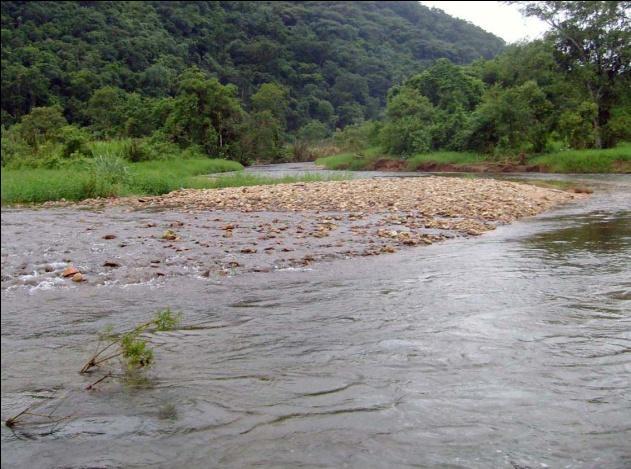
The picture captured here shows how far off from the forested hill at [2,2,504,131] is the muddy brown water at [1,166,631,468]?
2048 mm

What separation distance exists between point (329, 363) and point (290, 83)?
3031cm

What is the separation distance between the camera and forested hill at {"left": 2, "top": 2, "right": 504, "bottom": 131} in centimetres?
591

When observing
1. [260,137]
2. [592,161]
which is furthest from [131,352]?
[260,137]

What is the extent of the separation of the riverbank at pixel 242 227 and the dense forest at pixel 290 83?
201cm

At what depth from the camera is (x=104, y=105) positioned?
23.8 metres

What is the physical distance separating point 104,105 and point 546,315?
71.7ft

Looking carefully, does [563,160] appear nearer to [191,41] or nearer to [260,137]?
[191,41]

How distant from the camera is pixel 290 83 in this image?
1312 inches

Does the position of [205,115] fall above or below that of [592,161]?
above

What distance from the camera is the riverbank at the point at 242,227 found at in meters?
8.15

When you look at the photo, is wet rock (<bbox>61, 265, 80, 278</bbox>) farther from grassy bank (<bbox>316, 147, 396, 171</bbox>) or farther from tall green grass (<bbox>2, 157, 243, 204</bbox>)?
grassy bank (<bbox>316, 147, 396, 171</bbox>)

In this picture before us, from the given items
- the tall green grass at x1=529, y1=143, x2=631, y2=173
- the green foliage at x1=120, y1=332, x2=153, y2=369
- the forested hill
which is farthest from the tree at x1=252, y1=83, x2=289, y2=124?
the green foliage at x1=120, y1=332, x2=153, y2=369

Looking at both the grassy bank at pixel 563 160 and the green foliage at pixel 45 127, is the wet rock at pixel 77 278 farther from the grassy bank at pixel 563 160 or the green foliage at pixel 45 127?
the grassy bank at pixel 563 160

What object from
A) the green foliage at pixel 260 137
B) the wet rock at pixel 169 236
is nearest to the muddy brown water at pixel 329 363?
the wet rock at pixel 169 236
